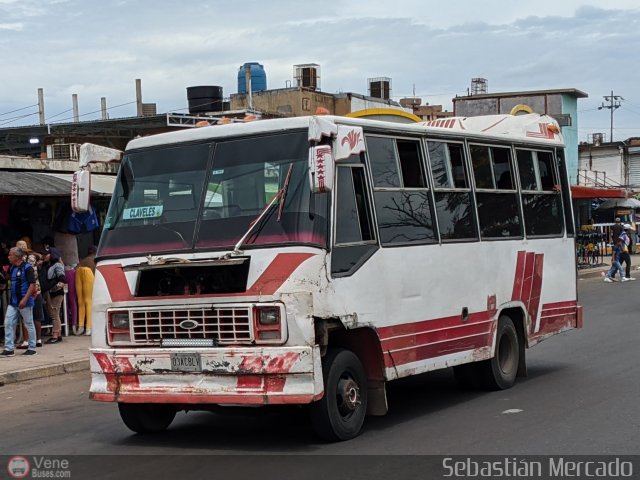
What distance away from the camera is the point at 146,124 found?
1098 inches

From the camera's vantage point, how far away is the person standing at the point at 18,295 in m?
14.8

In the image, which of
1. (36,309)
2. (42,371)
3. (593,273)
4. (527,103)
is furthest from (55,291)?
(527,103)

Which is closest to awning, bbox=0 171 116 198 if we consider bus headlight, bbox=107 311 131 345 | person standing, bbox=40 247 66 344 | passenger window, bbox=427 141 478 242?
person standing, bbox=40 247 66 344

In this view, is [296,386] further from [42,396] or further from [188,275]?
[42,396]

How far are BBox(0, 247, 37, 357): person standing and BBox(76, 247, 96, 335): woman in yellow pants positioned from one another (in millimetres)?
2467

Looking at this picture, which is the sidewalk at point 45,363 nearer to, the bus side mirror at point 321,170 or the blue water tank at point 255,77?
the bus side mirror at point 321,170

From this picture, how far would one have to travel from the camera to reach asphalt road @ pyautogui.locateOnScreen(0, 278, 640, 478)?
25.1 feet

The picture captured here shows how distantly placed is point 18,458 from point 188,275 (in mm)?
2136

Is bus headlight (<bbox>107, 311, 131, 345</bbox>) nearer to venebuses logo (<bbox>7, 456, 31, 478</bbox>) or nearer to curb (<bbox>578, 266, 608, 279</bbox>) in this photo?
venebuses logo (<bbox>7, 456, 31, 478</bbox>)

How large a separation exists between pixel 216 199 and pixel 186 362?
4.75 feet

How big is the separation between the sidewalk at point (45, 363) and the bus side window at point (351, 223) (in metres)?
6.89

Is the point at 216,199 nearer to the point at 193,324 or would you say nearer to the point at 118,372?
the point at 193,324

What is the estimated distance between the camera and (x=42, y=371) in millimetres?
13695

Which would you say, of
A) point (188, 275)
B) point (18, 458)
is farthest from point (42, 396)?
point (188, 275)
